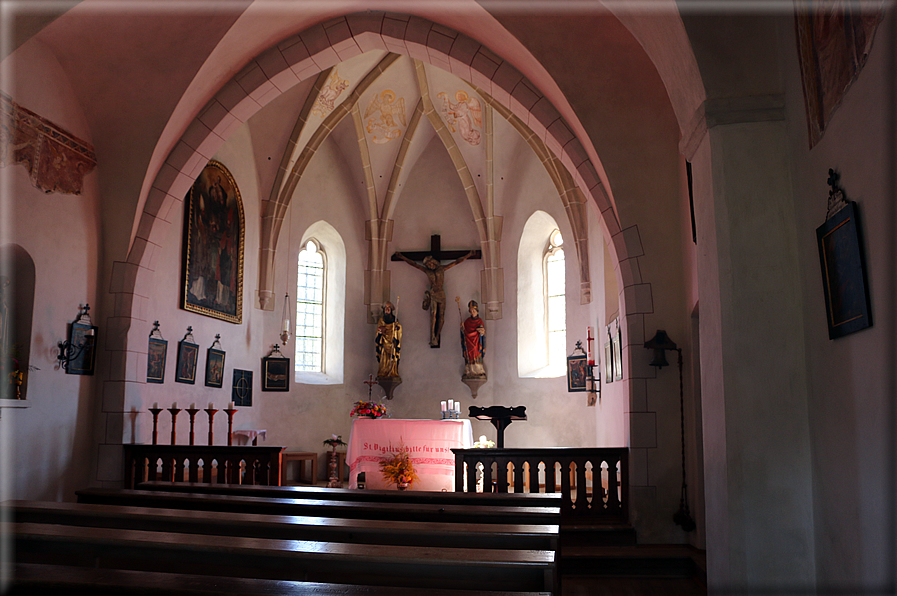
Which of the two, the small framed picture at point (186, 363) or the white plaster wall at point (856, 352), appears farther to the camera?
the small framed picture at point (186, 363)

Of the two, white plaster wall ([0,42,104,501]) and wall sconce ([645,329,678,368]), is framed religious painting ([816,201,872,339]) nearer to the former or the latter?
wall sconce ([645,329,678,368])

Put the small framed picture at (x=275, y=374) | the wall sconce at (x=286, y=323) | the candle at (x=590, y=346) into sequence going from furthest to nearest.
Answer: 1. the wall sconce at (x=286, y=323)
2. the small framed picture at (x=275, y=374)
3. the candle at (x=590, y=346)

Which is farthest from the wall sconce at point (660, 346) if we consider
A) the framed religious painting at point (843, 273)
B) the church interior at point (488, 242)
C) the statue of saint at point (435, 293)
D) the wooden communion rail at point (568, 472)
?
the statue of saint at point (435, 293)

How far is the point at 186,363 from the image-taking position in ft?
30.6

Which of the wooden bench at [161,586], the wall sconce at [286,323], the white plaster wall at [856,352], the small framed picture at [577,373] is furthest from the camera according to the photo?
the wall sconce at [286,323]

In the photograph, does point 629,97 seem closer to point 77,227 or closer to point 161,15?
point 161,15

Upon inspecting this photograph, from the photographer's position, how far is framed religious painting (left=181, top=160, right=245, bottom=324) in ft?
31.2

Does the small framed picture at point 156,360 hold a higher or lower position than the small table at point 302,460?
higher

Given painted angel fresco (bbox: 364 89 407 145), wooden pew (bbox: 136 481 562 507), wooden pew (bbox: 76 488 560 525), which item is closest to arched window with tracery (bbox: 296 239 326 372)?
A: painted angel fresco (bbox: 364 89 407 145)

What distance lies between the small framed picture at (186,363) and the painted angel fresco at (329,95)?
4593mm

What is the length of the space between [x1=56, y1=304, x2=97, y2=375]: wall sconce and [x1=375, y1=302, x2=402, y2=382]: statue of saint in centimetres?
606

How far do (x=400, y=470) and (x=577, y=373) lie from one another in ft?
12.9

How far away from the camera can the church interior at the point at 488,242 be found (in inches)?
127

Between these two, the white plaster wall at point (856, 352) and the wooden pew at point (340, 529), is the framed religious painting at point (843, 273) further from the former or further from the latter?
the wooden pew at point (340, 529)
